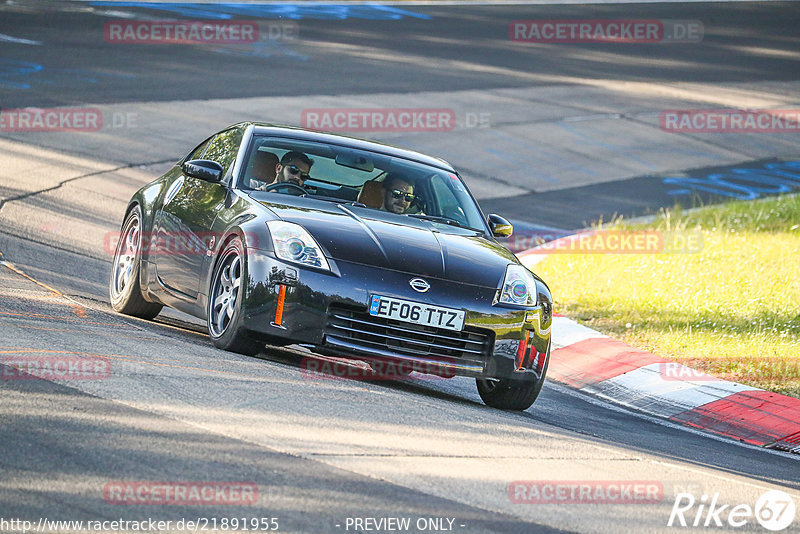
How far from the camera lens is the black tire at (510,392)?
7.79m

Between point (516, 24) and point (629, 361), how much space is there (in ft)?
87.3

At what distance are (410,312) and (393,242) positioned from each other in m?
0.56

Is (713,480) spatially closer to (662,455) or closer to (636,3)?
(662,455)

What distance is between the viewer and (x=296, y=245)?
736cm

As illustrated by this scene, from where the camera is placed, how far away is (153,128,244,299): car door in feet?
27.2

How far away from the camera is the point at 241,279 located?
24.4 feet

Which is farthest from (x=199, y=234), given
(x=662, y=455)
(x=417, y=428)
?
(x=662, y=455)

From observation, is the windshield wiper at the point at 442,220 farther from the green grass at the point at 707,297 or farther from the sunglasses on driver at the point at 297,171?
the green grass at the point at 707,297

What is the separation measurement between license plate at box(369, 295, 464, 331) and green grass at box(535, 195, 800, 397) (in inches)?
137

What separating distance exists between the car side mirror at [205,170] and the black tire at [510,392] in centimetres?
221

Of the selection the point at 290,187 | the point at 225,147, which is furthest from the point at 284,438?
the point at 225,147

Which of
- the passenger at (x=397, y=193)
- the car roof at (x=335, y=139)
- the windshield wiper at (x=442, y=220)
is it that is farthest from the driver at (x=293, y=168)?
the windshield wiper at (x=442, y=220)

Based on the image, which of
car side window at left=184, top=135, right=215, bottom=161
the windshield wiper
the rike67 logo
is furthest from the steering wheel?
the rike67 logo

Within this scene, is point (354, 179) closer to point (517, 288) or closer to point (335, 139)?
point (335, 139)
